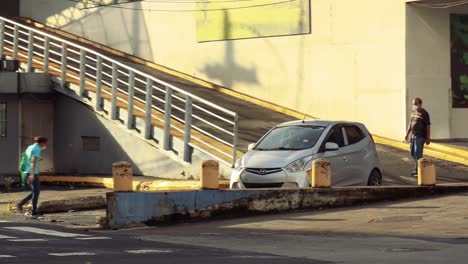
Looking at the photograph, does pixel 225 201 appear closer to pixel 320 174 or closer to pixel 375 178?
pixel 320 174

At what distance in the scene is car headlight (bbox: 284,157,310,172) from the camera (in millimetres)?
20094

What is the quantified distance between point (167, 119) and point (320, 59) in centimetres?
726

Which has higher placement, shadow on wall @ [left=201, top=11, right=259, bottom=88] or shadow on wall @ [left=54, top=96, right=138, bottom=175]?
shadow on wall @ [left=201, top=11, right=259, bottom=88]

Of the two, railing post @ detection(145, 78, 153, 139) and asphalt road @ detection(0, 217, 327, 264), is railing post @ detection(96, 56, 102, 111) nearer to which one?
railing post @ detection(145, 78, 153, 139)

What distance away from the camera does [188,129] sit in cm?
2512

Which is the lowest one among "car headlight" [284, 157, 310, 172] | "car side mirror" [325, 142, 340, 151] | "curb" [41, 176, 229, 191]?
"curb" [41, 176, 229, 191]

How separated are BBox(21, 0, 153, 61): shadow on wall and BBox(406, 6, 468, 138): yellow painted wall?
1149 centimetres

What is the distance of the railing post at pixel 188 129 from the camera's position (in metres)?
24.9

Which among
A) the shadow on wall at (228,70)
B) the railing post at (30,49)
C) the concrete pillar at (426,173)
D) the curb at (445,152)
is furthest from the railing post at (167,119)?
the shadow on wall at (228,70)

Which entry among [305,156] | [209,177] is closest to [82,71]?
[305,156]

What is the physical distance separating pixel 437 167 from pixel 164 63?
46.3ft

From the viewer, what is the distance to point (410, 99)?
29094mm

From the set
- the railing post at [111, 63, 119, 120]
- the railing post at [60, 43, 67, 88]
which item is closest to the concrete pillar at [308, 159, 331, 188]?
the railing post at [111, 63, 119, 120]

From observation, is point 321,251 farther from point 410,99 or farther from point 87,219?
point 410,99
